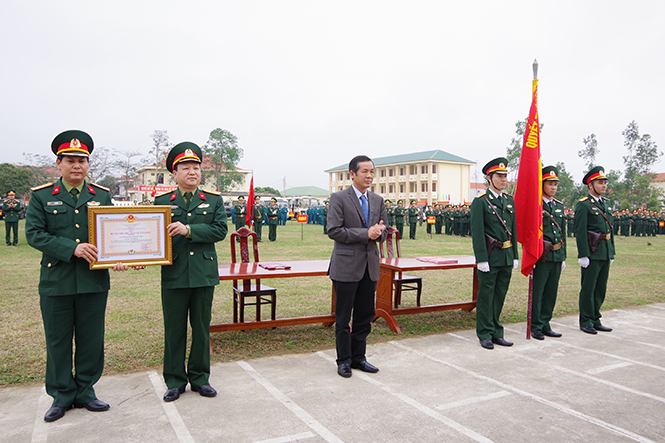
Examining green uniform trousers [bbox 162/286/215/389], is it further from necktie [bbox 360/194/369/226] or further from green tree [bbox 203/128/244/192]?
green tree [bbox 203/128/244/192]

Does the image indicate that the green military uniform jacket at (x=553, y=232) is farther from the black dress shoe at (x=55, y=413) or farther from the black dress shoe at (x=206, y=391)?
the black dress shoe at (x=55, y=413)

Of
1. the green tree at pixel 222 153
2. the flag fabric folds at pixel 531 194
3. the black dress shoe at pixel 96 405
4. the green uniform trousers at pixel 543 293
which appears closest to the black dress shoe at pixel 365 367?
Answer: the black dress shoe at pixel 96 405

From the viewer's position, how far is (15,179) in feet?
140

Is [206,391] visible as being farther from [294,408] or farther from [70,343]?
[70,343]

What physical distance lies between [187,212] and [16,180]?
4900cm

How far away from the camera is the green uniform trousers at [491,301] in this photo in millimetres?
5172

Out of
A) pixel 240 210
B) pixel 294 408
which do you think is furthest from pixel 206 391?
pixel 240 210

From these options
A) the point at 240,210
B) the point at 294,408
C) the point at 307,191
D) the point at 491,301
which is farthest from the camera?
the point at 307,191

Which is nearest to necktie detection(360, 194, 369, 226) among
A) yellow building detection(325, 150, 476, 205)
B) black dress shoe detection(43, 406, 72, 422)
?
black dress shoe detection(43, 406, 72, 422)

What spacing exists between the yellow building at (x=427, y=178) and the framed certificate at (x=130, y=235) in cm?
6120

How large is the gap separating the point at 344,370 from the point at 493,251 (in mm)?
2345

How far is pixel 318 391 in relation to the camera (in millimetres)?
3662

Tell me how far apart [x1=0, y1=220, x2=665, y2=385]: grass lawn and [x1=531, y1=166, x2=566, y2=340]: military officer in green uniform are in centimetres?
70

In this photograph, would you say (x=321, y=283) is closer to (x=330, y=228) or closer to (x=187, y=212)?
(x=330, y=228)
